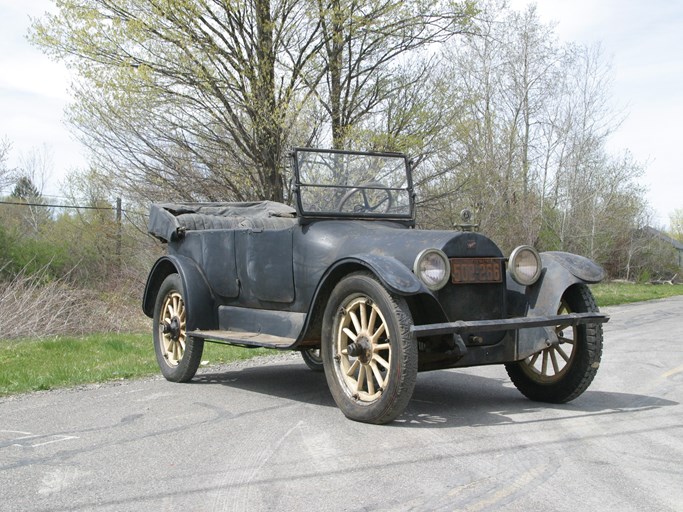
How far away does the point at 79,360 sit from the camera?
9219 millimetres

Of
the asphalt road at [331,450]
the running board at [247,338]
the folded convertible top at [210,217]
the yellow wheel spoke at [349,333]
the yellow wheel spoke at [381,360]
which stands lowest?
the asphalt road at [331,450]

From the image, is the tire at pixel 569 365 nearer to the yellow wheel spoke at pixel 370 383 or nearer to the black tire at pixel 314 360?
the yellow wheel spoke at pixel 370 383

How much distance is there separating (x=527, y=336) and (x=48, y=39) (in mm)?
12496

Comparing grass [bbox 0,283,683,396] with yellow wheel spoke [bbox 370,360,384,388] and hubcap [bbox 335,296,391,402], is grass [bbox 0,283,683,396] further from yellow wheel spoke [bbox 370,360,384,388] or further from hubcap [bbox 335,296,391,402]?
yellow wheel spoke [bbox 370,360,384,388]

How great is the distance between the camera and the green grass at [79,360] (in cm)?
754

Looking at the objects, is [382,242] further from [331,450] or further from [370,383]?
[331,450]

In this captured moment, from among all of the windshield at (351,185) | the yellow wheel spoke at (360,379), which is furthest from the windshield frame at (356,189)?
the yellow wheel spoke at (360,379)

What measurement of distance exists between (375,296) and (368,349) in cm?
39

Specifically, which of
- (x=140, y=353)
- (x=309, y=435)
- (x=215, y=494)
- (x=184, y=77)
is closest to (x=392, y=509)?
(x=215, y=494)

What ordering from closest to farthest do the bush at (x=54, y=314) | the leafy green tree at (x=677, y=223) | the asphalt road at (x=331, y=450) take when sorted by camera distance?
the asphalt road at (x=331, y=450) < the bush at (x=54, y=314) < the leafy green tree at (x=677, y=223)

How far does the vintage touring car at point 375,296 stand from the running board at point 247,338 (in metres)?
0.02

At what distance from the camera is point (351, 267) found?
222 inches

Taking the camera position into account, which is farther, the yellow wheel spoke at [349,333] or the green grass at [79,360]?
the green grass at [79,360]

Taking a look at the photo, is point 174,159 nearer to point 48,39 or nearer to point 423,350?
point 48,39
